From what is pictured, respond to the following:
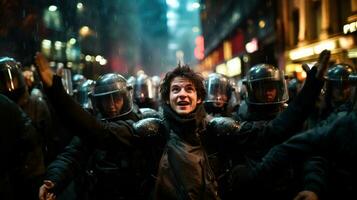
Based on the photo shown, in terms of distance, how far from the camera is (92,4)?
37.3 m

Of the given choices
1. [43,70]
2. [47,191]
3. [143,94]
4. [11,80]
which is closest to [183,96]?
[43,70]

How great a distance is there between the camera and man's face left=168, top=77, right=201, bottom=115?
341 cm

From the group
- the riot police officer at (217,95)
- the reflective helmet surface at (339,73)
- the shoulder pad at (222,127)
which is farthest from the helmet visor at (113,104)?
the reflective helmet surface at (339,73)

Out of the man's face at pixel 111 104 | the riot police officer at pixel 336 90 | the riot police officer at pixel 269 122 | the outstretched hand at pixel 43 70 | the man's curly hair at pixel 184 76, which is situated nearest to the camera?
the outstretched hand at pixel 43 70

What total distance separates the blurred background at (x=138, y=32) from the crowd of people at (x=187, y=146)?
0.92 meters

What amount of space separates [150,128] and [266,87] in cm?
184

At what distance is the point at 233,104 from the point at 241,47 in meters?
28.3

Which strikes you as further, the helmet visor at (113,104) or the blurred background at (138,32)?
the blurred background at (138,32)

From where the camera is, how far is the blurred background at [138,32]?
16078mm

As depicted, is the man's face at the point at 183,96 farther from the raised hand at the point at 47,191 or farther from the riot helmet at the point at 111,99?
the riot helmet at the point at 111,99

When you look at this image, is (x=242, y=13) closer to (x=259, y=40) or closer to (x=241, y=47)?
(x=241, y=47)

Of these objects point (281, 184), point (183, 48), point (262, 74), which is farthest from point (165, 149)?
point (183, 48)

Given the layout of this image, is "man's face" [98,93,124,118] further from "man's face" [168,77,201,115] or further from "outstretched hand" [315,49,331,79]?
"outstretched hand" [315,49,331,79]

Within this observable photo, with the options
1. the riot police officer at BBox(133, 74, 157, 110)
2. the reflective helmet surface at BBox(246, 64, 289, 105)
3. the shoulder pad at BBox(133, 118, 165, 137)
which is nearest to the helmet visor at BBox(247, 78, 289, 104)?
the reflective helmet surface at BBox(246, 64, 289, 105)
